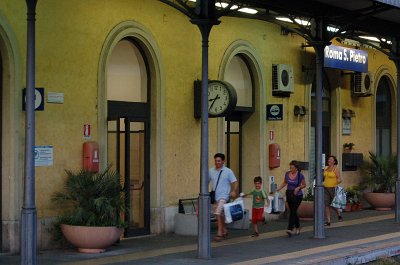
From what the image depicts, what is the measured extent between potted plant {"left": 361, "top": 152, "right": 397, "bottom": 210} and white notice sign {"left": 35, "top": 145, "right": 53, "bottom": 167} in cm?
1145

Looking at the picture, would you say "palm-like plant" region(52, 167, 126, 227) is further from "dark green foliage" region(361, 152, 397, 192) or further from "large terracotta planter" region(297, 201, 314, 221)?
"dark green foliage" region(361, 152, 397, 192)

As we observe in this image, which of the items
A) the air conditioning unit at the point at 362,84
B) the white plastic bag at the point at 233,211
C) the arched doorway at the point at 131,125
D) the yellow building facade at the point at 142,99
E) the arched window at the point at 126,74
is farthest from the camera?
the air conditioning unit at the point at 362,84

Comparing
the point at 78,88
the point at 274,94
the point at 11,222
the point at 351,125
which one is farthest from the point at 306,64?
the point at 11,222

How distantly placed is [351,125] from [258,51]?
5.36 m

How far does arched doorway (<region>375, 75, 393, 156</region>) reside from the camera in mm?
24000

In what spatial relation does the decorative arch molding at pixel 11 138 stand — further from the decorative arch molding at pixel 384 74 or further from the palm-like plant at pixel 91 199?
the decorative arch molding at pixel 384 74

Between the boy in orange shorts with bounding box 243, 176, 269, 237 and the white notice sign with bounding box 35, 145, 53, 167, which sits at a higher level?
the white notice sign with bounding box 35, 145, 53, 167

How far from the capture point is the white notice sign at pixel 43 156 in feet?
41.0

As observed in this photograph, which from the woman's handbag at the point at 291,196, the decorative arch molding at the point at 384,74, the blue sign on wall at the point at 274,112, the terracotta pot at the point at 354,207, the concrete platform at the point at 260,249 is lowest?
the concrete platform at the point at 260,249

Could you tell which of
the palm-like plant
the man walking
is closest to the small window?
the man walking

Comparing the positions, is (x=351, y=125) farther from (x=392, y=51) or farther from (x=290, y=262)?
(x=290, y=262)

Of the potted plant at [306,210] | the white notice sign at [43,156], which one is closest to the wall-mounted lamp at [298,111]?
the potted plant at [306,210]

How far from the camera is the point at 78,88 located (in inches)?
519

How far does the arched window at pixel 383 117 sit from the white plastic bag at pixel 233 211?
10.9 m
